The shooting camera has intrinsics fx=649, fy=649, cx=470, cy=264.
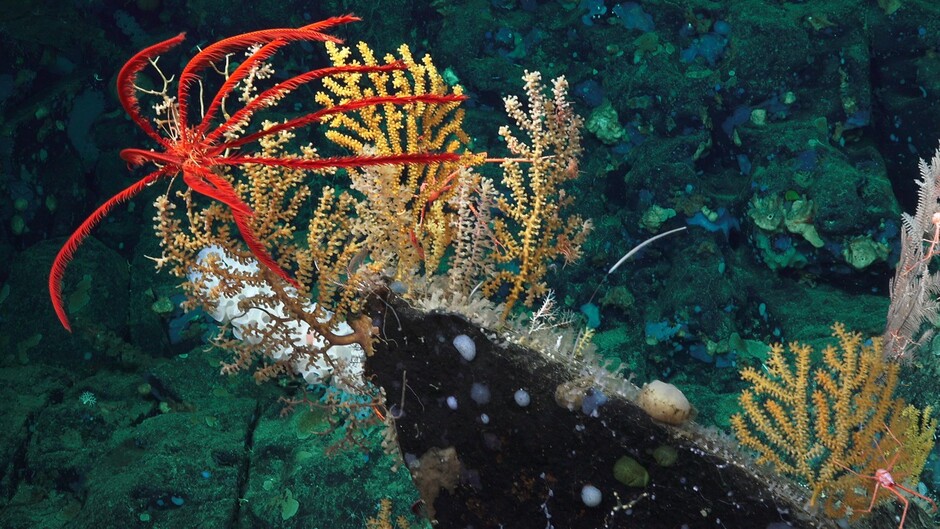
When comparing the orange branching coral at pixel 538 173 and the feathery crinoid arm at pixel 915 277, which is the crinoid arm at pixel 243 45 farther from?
the feathery crinoid arm at pixel 915 277

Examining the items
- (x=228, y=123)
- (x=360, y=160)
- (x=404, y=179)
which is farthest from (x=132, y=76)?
(x=404, y=179)

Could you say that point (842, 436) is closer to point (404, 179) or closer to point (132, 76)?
point (404, 179)

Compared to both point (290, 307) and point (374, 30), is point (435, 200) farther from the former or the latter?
point (374, 30)

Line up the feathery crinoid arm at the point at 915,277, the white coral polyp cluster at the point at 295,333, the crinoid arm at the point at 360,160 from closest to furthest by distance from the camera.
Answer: the crinoid arm at the point at 360,160, the white coral polyp cluster at the point at 295,333, the feathery crinoid arm at the point at 915,277

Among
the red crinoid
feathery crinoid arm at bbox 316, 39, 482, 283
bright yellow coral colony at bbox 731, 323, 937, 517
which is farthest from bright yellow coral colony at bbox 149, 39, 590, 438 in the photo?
bright yellow coral colony at bbox 731, 323, 937, 517

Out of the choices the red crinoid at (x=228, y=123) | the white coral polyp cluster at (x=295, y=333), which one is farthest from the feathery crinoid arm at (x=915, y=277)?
the white coral polyp cluster at (x=295, y=333)

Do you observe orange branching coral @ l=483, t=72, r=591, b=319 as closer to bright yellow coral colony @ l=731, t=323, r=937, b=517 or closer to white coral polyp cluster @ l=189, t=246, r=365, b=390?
white coral polyp cluster @ l=189, t=246, r=365, b=390

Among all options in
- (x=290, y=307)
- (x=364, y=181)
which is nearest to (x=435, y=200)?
(x=364, y=181)

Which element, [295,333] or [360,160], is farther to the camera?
[295,333]

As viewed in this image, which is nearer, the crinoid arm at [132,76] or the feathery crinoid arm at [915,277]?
the crinoid arm at [132,76]

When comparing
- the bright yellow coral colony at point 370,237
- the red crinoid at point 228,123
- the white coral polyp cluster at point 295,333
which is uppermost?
the red crinoid at point 228,123

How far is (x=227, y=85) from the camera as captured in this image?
2.29 meters

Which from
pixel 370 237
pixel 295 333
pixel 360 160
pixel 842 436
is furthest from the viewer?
pixel 295 333

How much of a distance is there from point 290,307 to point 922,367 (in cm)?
426
